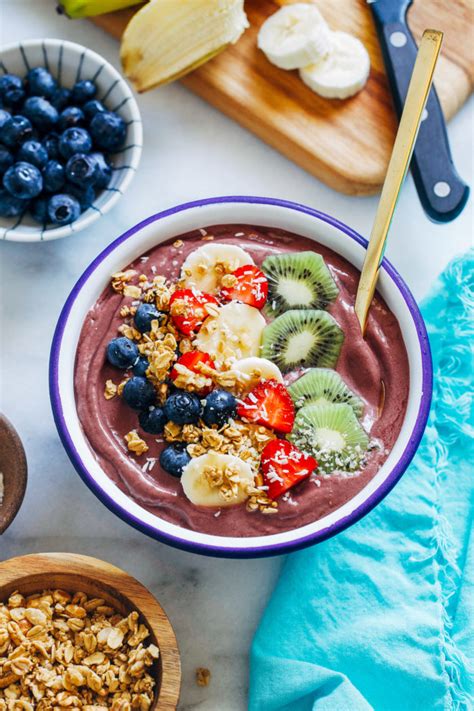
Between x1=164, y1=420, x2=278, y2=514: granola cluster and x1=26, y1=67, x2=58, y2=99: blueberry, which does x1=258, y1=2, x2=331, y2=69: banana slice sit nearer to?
x1=26, y1=67, x2=58, y2=99: blueberry

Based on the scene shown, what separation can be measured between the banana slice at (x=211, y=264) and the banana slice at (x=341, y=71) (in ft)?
2.31

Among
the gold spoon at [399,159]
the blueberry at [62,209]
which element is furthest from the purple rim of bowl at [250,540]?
the blueberry at [62,209]

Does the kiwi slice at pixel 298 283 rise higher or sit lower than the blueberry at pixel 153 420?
higher

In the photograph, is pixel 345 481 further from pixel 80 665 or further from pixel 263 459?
pixel 80 665

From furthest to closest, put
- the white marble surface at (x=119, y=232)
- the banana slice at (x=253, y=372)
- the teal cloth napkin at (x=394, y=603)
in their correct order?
the white marble surface at (x=119, y=232), the teal cloth napkin at (x=394, y=603), the banana slice at (x=253, y=372)

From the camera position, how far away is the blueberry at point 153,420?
99.0 inches

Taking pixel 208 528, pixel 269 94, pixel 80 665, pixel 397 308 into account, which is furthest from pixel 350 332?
pixel 80 665

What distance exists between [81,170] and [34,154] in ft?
0.52

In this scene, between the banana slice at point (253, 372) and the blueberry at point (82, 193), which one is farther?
the blueberry at point (82, 193)

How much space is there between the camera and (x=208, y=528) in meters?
2.49

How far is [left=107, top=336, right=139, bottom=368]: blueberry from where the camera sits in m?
2.55

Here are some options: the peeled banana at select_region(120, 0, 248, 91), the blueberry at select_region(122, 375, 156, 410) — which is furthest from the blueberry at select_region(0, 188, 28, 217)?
the blueberry at select_region(122, 375, 156, 410)

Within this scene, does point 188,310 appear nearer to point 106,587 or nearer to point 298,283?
point 298,283

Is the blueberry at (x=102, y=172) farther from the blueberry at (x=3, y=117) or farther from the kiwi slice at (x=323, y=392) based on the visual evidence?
the kiwi slice at (x=323, y=392)
